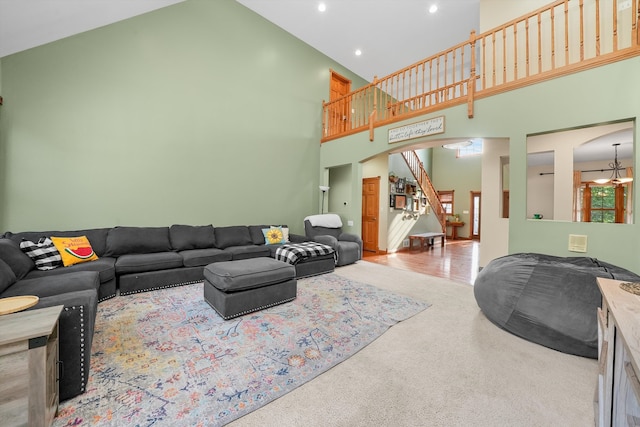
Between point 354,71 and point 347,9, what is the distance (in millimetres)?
2446

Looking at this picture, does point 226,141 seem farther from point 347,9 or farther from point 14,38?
point 347,9

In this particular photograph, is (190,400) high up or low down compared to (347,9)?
down

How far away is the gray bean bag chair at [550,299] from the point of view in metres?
1.98

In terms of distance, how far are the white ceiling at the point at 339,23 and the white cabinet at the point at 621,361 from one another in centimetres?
506

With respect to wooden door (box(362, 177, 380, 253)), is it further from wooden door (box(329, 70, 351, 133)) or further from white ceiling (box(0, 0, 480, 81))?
white ceiling (box(0, 0, 480, 81))

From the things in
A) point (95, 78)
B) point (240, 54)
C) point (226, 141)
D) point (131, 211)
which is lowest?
point (131, 211)

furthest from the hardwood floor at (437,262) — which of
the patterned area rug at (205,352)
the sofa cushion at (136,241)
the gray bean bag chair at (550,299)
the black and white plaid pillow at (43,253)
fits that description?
the black and white plaid pillow at (43,253)

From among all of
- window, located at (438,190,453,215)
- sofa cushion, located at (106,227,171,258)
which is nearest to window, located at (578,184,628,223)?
window, located at (438,190,453,215)

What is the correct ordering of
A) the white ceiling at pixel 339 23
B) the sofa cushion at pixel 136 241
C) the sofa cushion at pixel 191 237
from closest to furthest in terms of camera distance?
1. the white ceiling at pixel 339 23
2. the sofa cushion at pixel 136 241
3. the sofa cushion at pixel 191 237

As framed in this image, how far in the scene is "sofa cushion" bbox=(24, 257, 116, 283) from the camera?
2674mm

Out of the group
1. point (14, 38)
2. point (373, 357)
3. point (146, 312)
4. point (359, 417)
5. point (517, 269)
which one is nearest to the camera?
point (359, 417)

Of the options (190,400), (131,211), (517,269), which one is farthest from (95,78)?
(517,269)

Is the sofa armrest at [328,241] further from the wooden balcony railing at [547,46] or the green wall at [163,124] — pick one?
the wooden balcony railing at [547,46]

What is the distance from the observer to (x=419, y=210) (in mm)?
8141
